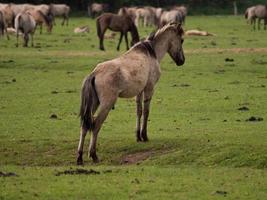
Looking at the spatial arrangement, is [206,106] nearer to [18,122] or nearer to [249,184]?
[18,122]

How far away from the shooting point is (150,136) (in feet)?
53.3

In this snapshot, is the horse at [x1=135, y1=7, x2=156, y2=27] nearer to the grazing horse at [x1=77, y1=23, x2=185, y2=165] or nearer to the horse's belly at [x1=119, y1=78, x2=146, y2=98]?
the grazing horse at [x1=77, y1=23, x2=185, y2=165]

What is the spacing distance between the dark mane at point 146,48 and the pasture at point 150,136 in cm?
162

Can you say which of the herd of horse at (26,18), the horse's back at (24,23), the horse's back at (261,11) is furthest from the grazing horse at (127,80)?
the horse's back at (261,11)

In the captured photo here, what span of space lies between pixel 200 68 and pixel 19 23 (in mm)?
14790

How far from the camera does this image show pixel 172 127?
17375 millimetres

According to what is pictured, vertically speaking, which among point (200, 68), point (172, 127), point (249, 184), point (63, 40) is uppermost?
point (249, 184)

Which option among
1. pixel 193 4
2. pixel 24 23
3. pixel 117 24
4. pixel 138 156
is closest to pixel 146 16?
pixel 193 4

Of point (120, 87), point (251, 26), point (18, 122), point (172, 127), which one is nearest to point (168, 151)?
point (120, 87)

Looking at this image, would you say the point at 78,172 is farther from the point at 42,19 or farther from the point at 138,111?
the point at 42,19

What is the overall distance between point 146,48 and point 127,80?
1346mm

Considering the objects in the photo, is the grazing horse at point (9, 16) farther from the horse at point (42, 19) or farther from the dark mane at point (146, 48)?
the dark mane at point (146, 48)

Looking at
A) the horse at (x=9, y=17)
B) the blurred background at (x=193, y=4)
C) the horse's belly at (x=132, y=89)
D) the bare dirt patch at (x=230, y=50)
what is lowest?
the blurred background at (x=193, y=4)

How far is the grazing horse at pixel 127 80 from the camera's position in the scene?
1388 cm
